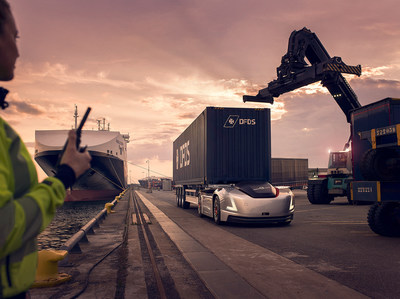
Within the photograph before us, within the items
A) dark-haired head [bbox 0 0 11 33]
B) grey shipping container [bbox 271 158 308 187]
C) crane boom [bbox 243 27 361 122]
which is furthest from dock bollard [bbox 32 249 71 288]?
grey shipping container [bbox 271 158 308 187]

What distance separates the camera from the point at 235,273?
5.48 meters

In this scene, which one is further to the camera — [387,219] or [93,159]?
[93,159]

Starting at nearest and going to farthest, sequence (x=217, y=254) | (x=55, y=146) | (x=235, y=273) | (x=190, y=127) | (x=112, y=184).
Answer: (x=235, y=273), (x=217, y=254), (x=190, y=127), (x=55, y=146), (x=112, y=184)

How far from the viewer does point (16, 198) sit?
1.41m

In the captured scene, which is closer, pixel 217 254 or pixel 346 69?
pixel 217 254

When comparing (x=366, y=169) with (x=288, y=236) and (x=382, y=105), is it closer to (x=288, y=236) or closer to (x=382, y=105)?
(x=382, y=105)

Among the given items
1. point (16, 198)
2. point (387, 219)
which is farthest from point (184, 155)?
point (16, 198)

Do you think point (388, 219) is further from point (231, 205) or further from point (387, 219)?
point (231, 205)

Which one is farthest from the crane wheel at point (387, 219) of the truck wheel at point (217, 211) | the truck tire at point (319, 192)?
the truck tire at point (319, 192)

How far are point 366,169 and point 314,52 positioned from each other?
12735 millimetres

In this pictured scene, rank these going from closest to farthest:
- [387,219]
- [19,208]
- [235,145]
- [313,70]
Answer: [19,208]
[387,219]
[235,145]
[313,70]

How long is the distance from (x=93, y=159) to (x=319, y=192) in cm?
2475

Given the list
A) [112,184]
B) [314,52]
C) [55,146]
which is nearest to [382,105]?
[314,52]

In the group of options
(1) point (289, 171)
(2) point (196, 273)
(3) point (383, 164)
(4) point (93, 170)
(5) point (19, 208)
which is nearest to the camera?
(5) point (19, 208)
